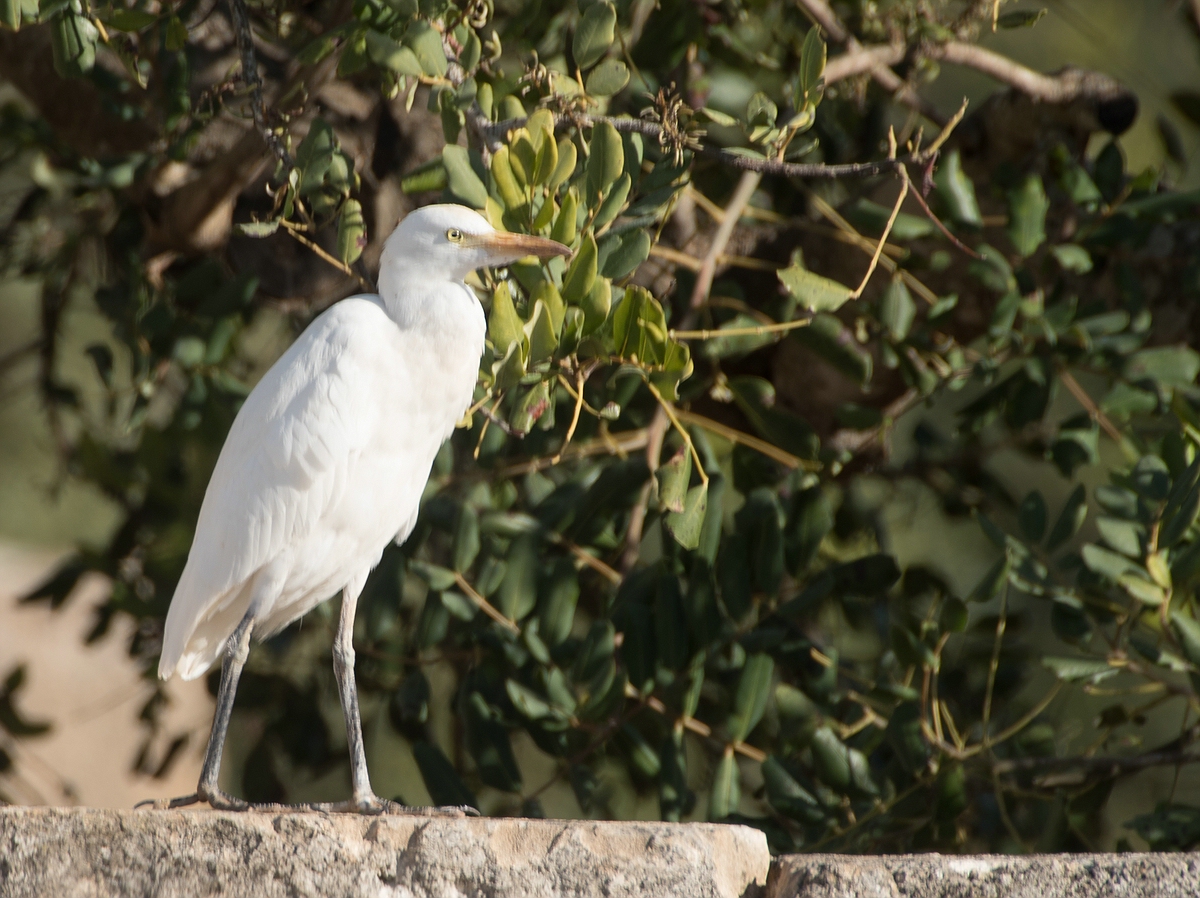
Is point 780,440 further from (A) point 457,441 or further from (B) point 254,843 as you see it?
(B) point 254,843

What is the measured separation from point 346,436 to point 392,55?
1.88 ft

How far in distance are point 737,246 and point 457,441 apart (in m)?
0.81

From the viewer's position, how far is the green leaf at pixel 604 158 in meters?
1.73

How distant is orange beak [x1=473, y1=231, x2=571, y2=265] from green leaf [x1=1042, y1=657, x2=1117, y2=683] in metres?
1.09

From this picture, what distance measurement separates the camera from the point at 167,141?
2.63 meters

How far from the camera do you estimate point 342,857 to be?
4.83ft

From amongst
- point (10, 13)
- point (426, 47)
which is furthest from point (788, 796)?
point (10, 13)

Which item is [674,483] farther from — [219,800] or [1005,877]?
[219,800]

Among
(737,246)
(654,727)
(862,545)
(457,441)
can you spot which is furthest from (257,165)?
(862,545)

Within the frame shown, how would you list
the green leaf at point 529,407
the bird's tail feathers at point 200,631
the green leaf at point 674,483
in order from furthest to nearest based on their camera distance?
the bird's tail feathers at point 200,631 < the green leaf at point 674,483 < the green leaf at point 529,407

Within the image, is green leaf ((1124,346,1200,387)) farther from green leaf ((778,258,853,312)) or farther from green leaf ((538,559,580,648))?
green leaf ((538,559,580,648))

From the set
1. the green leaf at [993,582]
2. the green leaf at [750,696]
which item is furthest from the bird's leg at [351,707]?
the green leaf at [993,582]

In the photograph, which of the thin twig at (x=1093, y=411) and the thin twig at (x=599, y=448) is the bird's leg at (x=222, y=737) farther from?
the thin twig at (x=1093, y=411)

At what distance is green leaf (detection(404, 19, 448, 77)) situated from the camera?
1.85m
